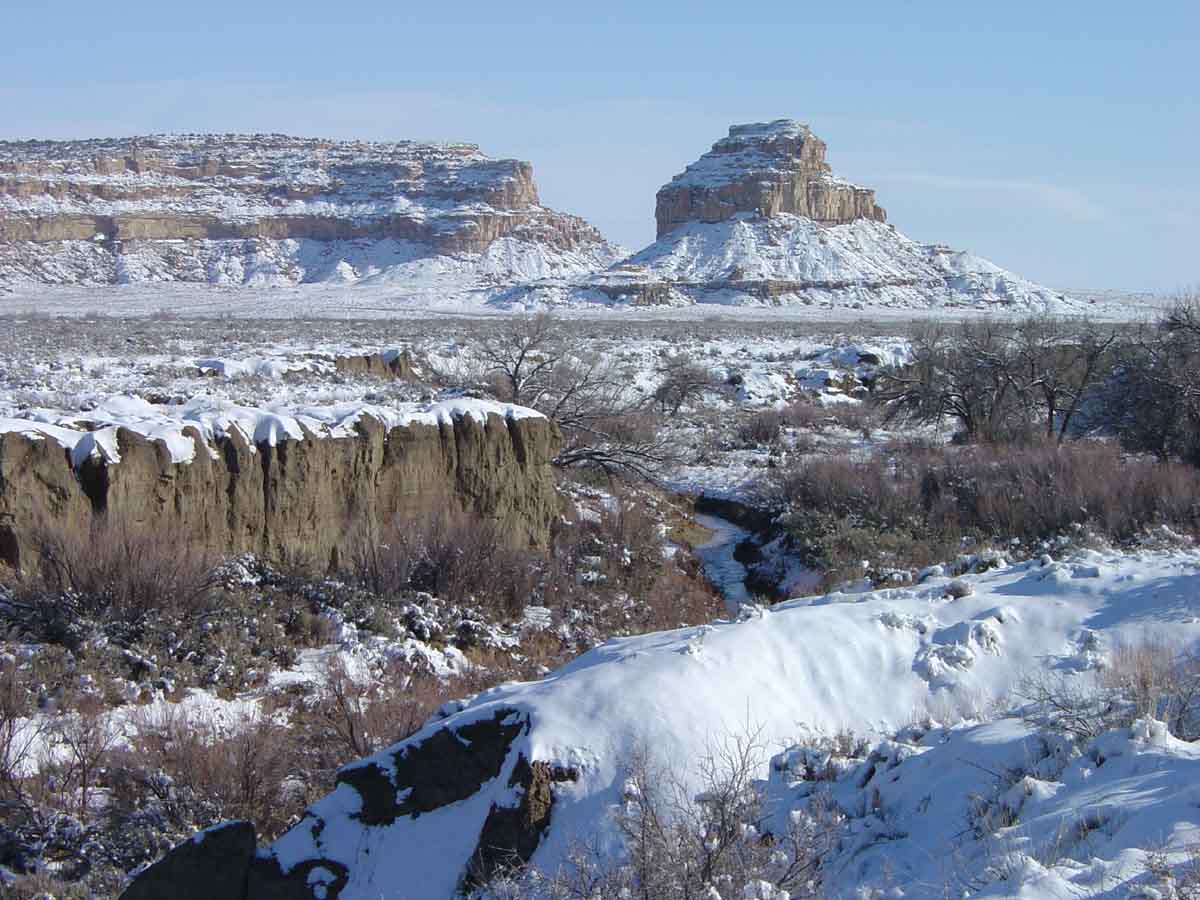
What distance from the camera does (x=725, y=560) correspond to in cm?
2061

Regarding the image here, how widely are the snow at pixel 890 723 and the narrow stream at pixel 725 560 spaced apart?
24.9ft

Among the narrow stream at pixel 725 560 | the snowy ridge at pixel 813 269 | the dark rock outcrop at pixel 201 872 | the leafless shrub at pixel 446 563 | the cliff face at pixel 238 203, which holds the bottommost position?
the narrow stream at pixel 725 560

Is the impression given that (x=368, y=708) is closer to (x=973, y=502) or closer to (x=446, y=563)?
(x=446, y=563)

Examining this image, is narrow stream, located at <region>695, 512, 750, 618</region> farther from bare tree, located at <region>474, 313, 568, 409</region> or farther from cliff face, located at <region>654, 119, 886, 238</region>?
cliff face, located at <region>654, 119, 886, 238</region>

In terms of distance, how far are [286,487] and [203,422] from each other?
1416 mm

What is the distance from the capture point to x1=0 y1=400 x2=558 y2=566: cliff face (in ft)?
40.0

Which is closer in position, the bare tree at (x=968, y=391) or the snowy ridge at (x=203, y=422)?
the snowy ridge at (x=203, y=422)

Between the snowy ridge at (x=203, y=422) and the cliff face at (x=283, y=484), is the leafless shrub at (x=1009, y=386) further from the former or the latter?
the snowy ridge at (x=203, y=422)

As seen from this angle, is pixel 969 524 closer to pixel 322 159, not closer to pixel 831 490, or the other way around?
pixel 831 490

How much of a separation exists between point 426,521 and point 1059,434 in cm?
1781

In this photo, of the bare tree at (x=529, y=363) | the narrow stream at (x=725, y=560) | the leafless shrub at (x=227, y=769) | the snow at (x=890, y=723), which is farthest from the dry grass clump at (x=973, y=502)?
the leafless shrub at (x=227, y=769)

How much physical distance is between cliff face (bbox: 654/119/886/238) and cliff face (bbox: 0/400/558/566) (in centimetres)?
12827

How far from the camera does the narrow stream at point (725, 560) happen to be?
721 inches

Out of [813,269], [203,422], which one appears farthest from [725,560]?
[813,269]
